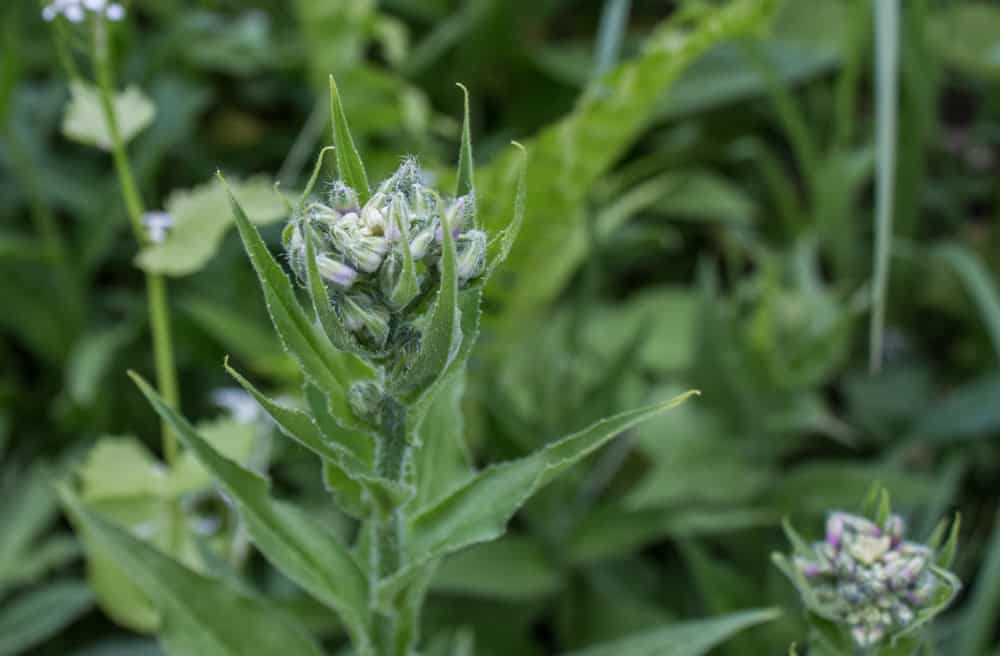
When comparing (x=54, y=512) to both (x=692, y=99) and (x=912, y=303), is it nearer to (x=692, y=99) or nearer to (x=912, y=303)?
(x=692, y=99)

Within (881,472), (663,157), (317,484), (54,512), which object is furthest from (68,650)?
(663,157)

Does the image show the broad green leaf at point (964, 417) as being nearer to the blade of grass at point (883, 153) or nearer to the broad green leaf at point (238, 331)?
the blade of grass at point (883, 153)

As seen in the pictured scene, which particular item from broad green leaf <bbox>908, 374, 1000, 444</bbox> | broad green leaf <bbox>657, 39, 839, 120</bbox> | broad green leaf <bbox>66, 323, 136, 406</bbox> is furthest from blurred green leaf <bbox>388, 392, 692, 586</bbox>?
broad green leaf <bbox>657, 39, 839, 120</bbox>

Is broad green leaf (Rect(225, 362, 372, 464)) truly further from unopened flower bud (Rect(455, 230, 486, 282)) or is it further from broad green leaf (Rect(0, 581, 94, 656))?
broad green leaf (Rect(0, 581, 94, 656))

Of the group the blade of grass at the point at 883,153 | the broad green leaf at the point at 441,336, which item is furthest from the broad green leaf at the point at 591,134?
the broad green leaf at the point at 441,336

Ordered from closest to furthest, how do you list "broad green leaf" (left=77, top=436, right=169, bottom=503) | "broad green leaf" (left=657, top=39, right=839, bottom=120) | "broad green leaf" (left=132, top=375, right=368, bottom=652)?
1. "broad green leaf" (left=132, top=375, right=368, bottom=652)
2. "broad green leaf" (left=77, top=436, right=169, bottom=503)
3. "broad green leaf" (left=657, top=39, right=839, bottom=120)
